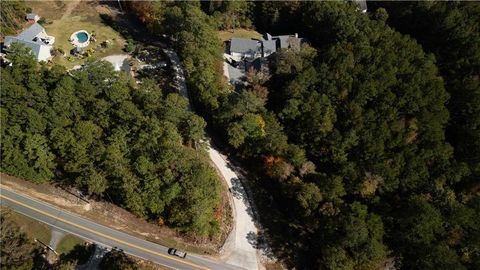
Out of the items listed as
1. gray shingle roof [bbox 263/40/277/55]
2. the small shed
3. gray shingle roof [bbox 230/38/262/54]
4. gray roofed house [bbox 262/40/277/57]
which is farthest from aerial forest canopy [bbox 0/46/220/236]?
the small shed

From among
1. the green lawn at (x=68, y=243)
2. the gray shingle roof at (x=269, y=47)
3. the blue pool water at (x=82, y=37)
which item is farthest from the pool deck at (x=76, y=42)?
the green lawn at (x=68, y=243)

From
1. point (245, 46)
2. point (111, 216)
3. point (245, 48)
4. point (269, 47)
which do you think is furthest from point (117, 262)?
point (269, 47)

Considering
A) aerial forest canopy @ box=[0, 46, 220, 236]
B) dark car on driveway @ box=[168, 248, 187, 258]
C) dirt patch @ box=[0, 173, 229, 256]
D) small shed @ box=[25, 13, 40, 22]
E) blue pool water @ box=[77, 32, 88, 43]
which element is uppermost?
small shed @ box=[25, 13, 40, 22]

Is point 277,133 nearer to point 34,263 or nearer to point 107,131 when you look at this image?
point 107,131

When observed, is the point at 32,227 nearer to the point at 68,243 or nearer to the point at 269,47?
the point at 68,243

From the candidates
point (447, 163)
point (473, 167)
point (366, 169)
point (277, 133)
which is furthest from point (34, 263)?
point (473, 167)

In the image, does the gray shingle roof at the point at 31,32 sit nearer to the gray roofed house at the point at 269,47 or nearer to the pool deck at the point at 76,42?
the pool deck at the point at 76,42

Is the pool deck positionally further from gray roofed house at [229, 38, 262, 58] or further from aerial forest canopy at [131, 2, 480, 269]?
gray roofed house at [229, 38, 262, 58]
